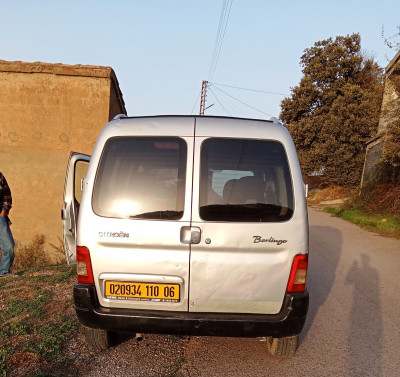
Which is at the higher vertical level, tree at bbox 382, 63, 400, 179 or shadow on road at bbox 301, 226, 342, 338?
tree at bbox 382, 63, 400, 179

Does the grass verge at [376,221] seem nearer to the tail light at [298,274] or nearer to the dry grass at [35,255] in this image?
the tail light at [298,274]

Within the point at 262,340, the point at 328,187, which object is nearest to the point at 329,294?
the point at 262,340

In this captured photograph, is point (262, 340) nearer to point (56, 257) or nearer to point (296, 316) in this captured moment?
point (296, 316)

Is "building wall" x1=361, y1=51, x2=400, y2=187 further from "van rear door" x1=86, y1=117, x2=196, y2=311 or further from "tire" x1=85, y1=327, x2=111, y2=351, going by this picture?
"tire" x1=85, y1=327, x2=111, y2=351

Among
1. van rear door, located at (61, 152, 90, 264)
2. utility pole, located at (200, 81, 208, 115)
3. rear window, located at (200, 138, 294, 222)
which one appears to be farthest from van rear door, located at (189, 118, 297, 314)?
utility pole, located at (200, 81, 208, 115)

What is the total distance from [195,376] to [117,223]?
1373 mm

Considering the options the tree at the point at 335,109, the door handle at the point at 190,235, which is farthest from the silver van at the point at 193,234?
the tree at the point at 335,109

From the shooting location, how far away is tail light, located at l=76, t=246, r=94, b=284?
270cm

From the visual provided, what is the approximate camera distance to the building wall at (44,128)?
7.71 metres

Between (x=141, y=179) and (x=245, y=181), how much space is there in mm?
820

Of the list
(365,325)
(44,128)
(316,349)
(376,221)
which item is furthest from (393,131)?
(44,128)

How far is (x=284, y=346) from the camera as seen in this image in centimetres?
305

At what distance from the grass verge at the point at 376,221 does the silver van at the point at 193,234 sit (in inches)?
334

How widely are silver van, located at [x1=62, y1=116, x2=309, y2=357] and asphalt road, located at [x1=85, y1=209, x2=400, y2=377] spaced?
465mm
